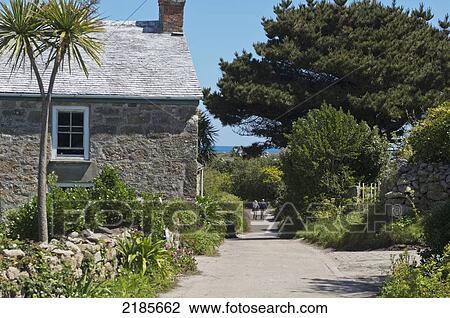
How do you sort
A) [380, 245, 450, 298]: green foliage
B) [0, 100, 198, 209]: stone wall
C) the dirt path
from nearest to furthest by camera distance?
[380, 245, 450, 298]: green foliage < the dirt path < [0, 100, 198, 209]: stone wall

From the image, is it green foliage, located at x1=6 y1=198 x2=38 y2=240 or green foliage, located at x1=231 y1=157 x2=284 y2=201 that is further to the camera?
green foliage, located at x1=231 y1=157 x2=284 y2=201

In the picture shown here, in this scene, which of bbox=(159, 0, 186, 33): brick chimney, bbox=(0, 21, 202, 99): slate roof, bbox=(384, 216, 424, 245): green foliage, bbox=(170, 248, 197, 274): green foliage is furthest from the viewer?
bbox=(159, 0, 186, 33): brick chimney

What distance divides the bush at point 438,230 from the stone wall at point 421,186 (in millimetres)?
7708

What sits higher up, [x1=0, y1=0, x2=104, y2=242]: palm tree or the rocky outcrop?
[x1=0, y1=0, x2=104, y2=242]: palm tree

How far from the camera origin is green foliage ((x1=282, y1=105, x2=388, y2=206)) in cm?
2672

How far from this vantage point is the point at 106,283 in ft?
36.4

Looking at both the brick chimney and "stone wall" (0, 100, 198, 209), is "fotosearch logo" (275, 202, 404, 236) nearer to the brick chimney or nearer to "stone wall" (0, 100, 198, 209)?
"stone wall" (0, 100, 198, 209)

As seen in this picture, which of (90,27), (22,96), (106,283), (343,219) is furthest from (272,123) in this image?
(106,283)

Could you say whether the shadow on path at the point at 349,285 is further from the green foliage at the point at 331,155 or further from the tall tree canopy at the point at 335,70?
the tall tree canopy at the point at 335,70

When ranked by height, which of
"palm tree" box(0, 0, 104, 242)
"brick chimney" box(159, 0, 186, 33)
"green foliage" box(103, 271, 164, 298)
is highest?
"brick chimney" box(159, 0, 186, 33)

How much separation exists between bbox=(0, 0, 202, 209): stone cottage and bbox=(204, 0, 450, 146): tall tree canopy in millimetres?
14884

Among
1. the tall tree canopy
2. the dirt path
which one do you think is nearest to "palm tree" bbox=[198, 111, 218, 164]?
the tall tree canopy

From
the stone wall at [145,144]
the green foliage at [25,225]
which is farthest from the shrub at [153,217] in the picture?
the stone wall at [145,144]

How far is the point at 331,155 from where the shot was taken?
26766mm
